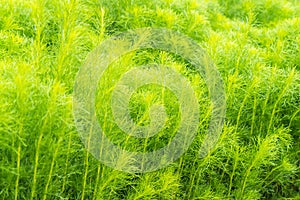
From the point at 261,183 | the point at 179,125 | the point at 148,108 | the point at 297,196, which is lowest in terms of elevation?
the point at 297,196

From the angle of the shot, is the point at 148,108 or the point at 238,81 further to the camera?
the point at 238,81

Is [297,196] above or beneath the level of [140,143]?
beneath

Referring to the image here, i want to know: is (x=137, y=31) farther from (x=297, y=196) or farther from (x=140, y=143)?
(x=297, y=196)

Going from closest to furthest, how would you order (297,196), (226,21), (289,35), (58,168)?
(58,168) < (297,196) < (289,35) < (226,21)

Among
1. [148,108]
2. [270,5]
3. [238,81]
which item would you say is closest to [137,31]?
[238,81]

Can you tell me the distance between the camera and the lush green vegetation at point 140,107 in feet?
6.77

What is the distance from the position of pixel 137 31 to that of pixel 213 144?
A: 0.98 meters

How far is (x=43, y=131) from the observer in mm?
2033

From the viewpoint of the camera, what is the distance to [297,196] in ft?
10.7

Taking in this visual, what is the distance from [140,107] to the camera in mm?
2469

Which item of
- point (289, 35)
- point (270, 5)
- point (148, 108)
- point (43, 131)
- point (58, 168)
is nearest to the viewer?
point (43, 131)

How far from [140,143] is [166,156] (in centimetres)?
16

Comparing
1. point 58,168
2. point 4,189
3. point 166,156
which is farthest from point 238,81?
point 4,189

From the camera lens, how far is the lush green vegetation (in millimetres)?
2062
